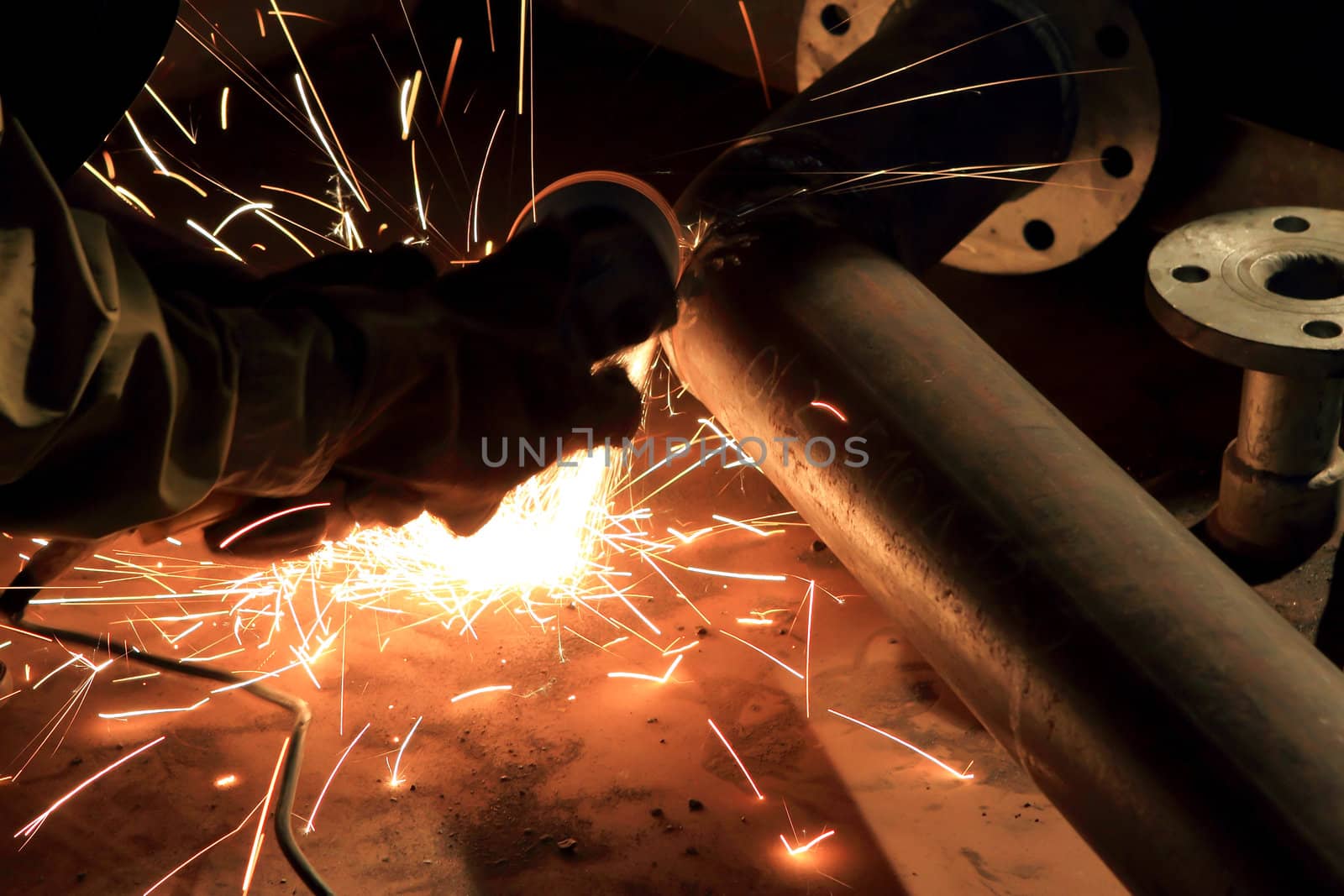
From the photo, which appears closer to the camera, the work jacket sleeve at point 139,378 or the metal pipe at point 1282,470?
the work jacket sleeve at point 139,378

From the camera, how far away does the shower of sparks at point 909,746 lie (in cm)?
196

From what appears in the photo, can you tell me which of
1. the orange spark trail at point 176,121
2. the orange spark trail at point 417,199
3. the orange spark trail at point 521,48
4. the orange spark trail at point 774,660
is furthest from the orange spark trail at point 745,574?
the orange spark trail at point 176,121

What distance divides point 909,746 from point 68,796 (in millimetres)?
1374

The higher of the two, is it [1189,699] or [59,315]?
[59,315]

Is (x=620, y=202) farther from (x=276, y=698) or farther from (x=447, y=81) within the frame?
(x=447, y=81)

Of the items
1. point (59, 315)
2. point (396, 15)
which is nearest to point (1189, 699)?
point (59, 315)

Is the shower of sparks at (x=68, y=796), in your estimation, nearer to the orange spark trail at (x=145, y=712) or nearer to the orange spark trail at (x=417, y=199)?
the orange spark trail at (x=145, y=712)

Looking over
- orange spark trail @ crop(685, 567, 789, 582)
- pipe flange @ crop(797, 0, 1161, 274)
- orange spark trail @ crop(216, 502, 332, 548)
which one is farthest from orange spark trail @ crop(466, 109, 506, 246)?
orange spark trail @ crop(216, 502, 332, 548)

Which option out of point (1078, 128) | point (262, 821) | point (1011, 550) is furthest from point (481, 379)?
point (1078, 128)

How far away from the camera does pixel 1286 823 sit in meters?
1.17

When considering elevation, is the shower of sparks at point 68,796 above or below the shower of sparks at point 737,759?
below

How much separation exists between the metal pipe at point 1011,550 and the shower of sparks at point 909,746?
0.43 m

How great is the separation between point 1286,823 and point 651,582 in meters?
1.38

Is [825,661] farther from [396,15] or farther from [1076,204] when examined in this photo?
[396,15]
